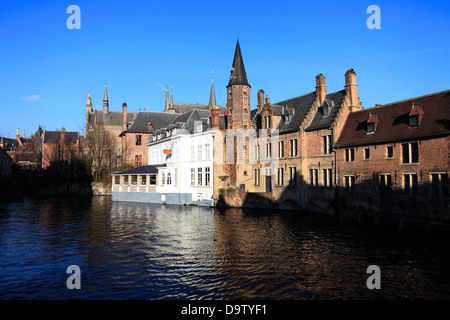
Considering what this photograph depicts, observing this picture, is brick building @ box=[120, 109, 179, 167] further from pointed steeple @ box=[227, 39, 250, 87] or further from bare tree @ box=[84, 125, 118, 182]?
pointed steeple @ box=[227, 39, 250, 87]

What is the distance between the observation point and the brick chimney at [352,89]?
34719 millimetres

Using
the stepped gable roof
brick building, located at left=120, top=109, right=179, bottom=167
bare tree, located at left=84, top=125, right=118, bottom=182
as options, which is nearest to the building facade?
brick building, located at left=120, top=109, right=179, bottom=167

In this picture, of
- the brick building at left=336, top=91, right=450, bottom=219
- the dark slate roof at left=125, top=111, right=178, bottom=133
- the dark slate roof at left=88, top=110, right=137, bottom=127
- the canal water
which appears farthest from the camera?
the dark slate roof at left=88, top=110, right=137, bottom=127

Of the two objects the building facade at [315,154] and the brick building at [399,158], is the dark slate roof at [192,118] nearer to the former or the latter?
the building facade at [315,154]

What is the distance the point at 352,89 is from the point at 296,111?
7.69 metres

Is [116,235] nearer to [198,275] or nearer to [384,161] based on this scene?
[198,275]

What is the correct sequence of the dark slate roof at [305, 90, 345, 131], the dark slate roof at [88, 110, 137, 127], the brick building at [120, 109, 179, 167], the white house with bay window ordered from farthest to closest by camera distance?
the dark slate roof at [88, 110, 137, 127]
the brick building at [120, 109, 179, 167]
the white house with bay window
the dark slate roof at [305, 90, 345, 131]

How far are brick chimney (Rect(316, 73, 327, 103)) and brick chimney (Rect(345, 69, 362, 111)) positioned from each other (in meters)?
3.47

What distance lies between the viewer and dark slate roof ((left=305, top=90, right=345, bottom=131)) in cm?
3485

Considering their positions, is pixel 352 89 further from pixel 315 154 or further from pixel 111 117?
pixel 111 117

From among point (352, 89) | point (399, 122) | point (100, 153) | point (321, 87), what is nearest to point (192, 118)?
point (321, 87)

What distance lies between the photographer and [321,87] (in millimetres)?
38281
